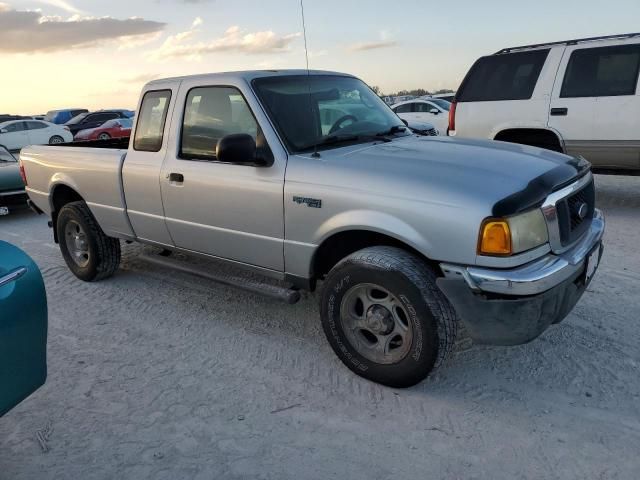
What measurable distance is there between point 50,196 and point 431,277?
4.31 m

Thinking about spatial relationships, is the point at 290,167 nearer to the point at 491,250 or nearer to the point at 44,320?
the point at 491,250

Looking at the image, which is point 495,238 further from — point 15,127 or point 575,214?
point 15,127

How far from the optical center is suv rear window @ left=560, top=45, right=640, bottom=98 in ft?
21.7

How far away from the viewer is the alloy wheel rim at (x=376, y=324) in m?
3.12

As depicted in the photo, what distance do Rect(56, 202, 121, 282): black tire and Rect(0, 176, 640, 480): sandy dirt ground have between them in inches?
34.3

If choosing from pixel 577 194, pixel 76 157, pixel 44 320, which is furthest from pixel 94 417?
pixel 577 194

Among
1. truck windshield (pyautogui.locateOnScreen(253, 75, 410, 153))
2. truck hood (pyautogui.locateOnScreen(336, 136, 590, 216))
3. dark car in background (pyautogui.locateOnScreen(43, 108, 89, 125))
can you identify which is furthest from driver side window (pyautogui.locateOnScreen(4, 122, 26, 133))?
truck hood (pyautogui.locateOnScreen(336, 136, 590, 216))

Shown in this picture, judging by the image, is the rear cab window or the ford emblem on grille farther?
the rear cab window

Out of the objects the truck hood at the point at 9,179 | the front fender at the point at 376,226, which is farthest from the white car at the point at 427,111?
the front fender at the point at 376,226

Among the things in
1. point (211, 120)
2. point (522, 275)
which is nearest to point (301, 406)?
point (522, 275)

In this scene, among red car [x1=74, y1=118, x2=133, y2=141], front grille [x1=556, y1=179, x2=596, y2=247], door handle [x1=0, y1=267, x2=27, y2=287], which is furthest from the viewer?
red car [x1=74, y1=118, x2=133, y2=141]

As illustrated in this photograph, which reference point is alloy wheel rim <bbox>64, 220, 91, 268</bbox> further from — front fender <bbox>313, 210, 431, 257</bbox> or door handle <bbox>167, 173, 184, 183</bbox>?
front fender <bbox>313, 210, 431, 257</bbox>

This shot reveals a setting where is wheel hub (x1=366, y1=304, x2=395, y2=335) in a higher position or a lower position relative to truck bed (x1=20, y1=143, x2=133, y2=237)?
lower

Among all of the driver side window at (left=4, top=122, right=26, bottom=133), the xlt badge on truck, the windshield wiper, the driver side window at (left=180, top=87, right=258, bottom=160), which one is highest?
the driver side window at (left=180, top=87, right=258, bottom=160)
